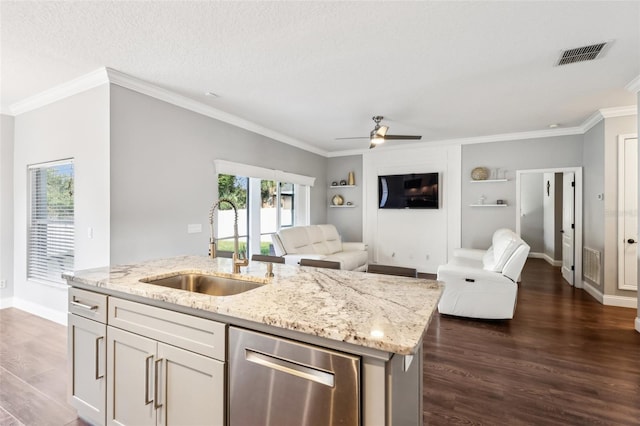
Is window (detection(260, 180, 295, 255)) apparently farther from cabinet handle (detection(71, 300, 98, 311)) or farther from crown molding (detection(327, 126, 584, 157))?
cabinet handle (detection(71, 300, 98, 311))

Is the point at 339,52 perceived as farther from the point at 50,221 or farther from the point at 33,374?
the point at 50,221

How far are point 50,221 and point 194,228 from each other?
5.59 ft

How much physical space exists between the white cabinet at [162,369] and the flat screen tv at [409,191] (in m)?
5.51

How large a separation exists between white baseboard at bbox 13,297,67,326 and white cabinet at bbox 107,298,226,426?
260 centimetres

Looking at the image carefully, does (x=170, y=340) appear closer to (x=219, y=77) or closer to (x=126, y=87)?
(x=219, y=77)

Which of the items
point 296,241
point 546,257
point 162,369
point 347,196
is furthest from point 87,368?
point 546,257

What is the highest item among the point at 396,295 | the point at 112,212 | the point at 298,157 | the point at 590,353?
the point at 298,157

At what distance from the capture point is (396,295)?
147cm

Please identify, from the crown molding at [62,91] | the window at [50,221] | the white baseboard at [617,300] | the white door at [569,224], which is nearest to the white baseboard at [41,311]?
the window at [50,221]

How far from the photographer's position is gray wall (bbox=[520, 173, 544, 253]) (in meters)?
8.30

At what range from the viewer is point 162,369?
146 cm

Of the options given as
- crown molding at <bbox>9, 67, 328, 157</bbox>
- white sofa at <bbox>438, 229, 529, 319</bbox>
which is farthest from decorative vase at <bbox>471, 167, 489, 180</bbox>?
crown molding at <bbox>9, 67, 328, 157</bbox>

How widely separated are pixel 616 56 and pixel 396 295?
10.4ft

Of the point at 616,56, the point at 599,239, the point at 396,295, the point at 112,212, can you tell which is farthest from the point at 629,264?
the point at 112,212
